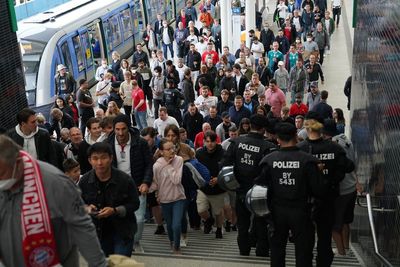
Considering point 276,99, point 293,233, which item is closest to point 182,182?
point 293,233

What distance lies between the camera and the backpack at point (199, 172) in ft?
25.7

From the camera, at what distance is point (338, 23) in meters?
Result: 29.5

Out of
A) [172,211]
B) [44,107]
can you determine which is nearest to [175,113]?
[44,107]

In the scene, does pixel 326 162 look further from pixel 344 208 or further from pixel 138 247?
pixel 138 247

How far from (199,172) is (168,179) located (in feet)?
2.52

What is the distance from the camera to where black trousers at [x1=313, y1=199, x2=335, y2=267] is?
656 centimetres

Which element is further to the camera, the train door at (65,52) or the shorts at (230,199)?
the train door at (65,52)

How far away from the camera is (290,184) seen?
581 cm

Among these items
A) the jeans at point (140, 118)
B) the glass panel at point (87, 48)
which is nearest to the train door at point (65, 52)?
the glass panel at point (87, 48)

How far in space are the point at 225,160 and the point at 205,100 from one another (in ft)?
21.4

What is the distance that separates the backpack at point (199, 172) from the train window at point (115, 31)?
56.0ft

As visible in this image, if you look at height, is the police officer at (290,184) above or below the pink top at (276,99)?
above

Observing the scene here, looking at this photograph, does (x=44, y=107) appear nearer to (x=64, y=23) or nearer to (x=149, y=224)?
(x=64, y=23)

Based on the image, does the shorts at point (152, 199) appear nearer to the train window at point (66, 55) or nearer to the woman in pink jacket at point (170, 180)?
the woman in pink jacket at point (170, 180)
